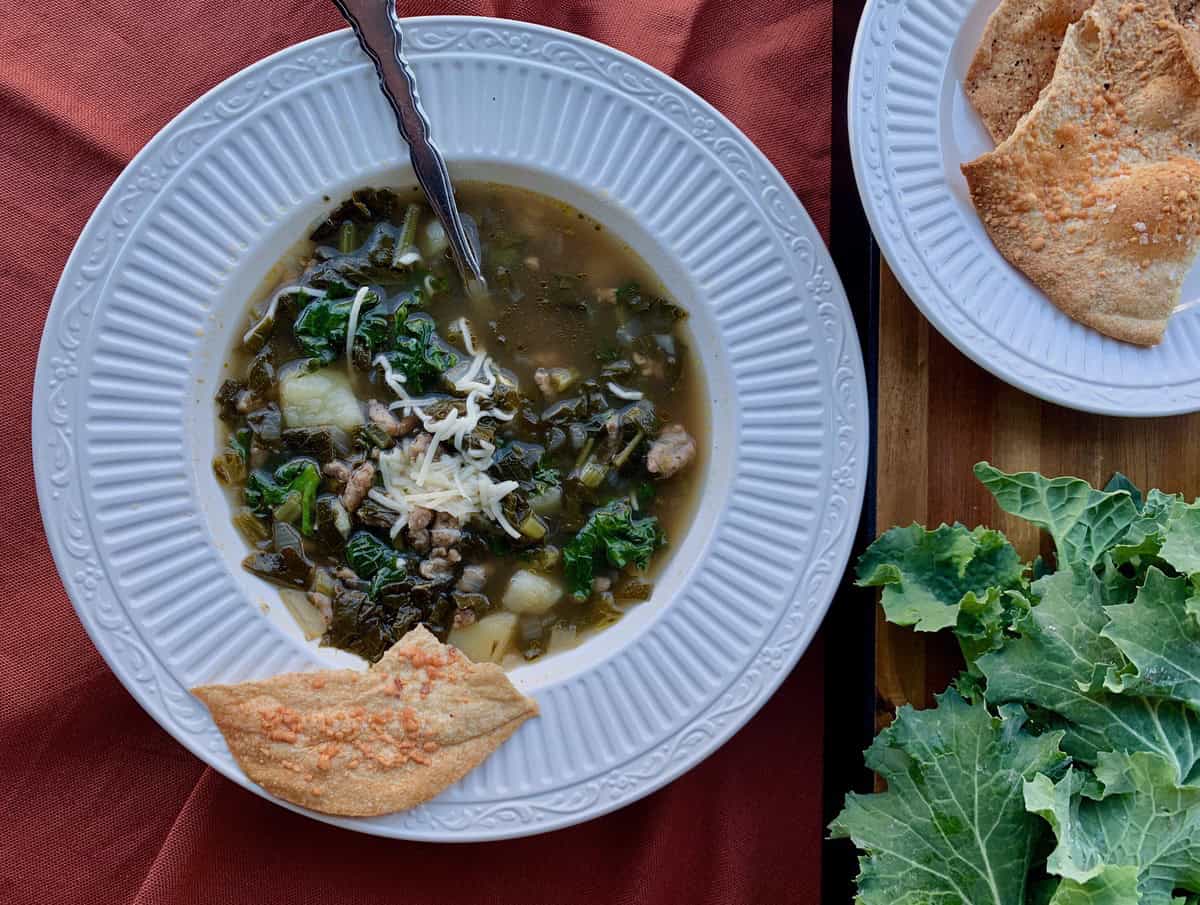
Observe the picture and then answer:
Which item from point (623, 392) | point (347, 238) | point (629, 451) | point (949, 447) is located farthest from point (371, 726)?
point (949, 447)

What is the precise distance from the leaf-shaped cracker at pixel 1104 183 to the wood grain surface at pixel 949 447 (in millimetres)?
362

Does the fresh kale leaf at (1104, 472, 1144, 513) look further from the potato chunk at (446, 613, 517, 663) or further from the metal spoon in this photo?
the metal spoon

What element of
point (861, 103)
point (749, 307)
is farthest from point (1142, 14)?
point (749, 307)

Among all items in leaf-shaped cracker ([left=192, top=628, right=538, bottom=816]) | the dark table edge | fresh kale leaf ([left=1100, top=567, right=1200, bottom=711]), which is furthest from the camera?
the dark table edge

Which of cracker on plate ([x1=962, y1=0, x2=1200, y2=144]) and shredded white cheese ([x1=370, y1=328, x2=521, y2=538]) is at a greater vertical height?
cracker on plate ([x1=962, y1=0, x2=1200, y2=144])

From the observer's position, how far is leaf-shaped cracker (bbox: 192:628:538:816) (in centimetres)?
337

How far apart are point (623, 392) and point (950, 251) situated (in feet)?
3.92

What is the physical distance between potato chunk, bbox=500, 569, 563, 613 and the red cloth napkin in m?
0.85

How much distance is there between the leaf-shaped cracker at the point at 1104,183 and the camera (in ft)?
11.6

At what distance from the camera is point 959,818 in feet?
10.6

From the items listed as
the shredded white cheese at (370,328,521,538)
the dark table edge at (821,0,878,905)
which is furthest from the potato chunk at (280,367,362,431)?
the dark table edge at (821,0,878,905)

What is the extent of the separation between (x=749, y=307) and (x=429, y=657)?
1.55 metres

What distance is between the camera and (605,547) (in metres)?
3.78

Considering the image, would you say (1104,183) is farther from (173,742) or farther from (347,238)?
(173,742)
